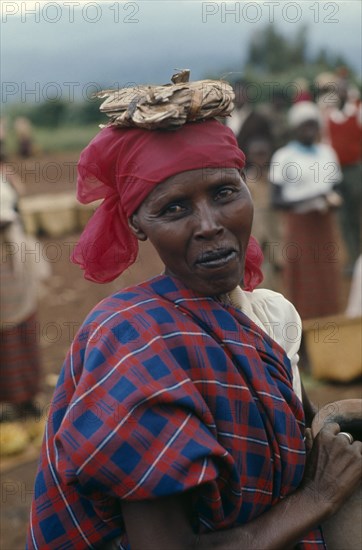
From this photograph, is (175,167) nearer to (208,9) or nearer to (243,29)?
(208,9)

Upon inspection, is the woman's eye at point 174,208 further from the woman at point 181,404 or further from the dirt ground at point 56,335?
the dirt ground at point 56,335

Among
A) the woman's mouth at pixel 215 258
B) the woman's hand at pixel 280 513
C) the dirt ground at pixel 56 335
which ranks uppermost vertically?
the woman's mouth at pixel 215 258

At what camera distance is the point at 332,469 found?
1744 millimetres

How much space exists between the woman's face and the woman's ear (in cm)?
3

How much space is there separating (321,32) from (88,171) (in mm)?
31684

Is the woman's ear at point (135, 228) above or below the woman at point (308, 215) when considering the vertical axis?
above

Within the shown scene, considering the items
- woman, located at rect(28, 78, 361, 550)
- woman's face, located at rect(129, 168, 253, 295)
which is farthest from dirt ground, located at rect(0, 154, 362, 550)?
woman's face, located at rect(129, 168, 253, 295)

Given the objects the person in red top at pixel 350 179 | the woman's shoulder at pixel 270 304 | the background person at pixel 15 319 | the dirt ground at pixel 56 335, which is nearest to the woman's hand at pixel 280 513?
the woman's shoulder at pixel 270 304

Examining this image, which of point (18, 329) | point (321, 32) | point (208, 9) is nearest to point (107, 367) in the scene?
point (208, 9)

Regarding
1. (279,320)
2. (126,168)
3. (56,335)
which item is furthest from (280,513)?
(56,335)

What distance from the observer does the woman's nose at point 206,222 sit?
1.68 meters

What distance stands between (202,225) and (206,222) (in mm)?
11

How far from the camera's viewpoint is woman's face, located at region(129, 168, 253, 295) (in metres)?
1.69

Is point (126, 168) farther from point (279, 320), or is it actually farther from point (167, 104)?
point (279, 320)
